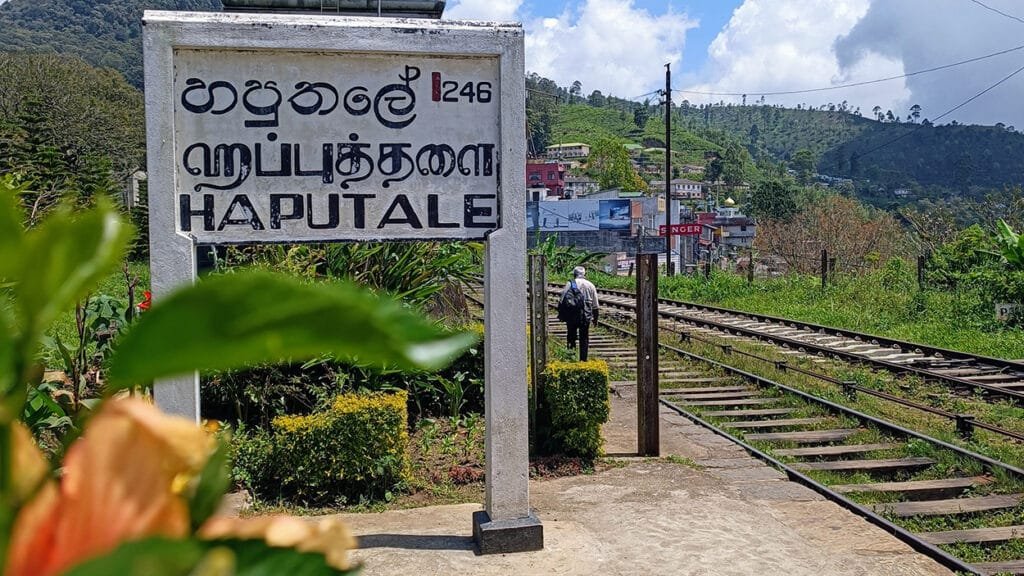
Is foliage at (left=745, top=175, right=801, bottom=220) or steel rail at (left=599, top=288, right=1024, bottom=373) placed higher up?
foliage at (left=745, top=175, right=801, bottom=220)

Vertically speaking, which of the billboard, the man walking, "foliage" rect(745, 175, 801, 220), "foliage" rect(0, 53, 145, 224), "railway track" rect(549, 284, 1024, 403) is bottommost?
"railway track" rect(549, 284, 1024, 403)

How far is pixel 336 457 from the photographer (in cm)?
709

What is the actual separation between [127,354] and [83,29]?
131366 mm

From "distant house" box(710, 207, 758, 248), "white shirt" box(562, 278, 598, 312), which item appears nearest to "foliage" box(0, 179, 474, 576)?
"white shirt" box(562, 278, 598, 312)

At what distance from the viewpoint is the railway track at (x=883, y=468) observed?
6.40 meters

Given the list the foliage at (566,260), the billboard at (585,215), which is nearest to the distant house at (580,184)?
the billboard at (585,215)

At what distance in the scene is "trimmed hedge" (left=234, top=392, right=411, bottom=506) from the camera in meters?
7.09

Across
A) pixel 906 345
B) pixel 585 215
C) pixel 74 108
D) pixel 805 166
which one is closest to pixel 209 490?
pixel 906 345

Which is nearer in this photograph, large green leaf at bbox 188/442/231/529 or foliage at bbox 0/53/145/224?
large green leaf at bbox 188/442/231/529

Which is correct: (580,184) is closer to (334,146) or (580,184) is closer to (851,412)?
(851,412)

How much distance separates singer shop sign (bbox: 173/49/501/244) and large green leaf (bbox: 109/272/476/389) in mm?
5103

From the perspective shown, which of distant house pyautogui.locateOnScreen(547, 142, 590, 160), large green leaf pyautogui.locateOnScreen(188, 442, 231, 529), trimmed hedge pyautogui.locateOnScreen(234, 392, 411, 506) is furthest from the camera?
distant house pyautogui.locateOnScreen(547, 142, 590, 160)

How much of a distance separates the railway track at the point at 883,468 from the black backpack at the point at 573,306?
1.76 meters

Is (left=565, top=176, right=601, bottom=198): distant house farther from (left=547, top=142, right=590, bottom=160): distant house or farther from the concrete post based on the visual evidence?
the concrete post
